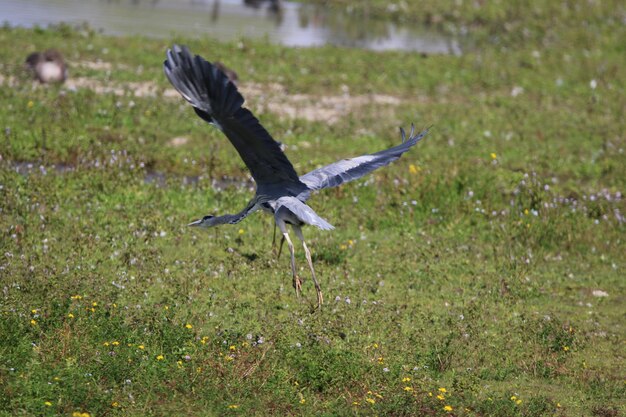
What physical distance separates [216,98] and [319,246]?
4.03 metres

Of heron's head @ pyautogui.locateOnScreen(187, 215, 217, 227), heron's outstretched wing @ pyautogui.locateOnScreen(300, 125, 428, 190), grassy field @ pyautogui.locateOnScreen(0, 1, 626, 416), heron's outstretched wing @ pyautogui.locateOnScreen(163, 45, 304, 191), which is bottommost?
Answer: grassy field @ pyautogui.locateOnScreen(0, 1, 626, 416)

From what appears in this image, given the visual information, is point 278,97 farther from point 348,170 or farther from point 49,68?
point 348,170

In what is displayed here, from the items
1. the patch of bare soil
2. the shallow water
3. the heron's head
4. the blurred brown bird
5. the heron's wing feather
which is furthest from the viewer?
the shallow water

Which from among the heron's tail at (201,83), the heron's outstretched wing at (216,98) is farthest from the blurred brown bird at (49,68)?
the heron's tail at (201,83)

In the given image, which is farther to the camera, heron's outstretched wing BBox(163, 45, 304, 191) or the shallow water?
the shallow water

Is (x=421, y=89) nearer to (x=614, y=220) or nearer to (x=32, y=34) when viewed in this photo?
(x=614, y=220)

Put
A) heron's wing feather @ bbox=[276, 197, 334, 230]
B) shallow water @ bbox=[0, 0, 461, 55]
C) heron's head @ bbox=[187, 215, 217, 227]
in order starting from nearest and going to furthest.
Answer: heron's wing feather @ bbox=[276, 197, 334, 230]
heron's head @ bbox=[187, 215, 217, 227]
shallow water @ bbox=[0, 0, 461, 55]

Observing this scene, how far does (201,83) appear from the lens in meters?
7.10

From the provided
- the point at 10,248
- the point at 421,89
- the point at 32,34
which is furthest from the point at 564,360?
the point at 32,34

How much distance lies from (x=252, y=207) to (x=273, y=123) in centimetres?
692

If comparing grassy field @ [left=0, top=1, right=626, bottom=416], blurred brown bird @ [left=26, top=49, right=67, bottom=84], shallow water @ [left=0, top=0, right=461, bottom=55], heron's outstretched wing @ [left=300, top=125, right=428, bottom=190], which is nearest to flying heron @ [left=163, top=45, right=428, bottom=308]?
heron's outstretched wing @ [left=300, top=125, right=428, bottom=190]

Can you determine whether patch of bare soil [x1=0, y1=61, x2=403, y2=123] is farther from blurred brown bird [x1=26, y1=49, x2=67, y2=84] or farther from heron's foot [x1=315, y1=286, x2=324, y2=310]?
heron's foot [x1=315, y1=286, x2=324, y2=310]

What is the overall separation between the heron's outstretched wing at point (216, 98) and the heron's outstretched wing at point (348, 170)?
0.76 meters

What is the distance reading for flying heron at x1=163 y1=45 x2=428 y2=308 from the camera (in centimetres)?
704
